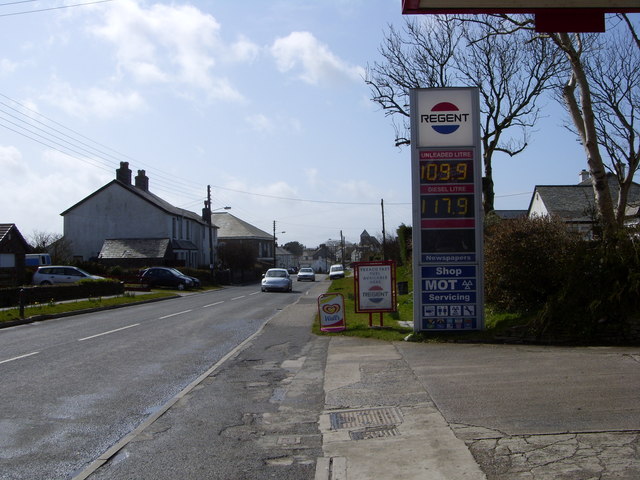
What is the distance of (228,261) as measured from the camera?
70.6 metres

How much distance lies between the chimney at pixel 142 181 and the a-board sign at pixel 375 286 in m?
54.7

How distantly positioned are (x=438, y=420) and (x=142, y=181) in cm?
6461

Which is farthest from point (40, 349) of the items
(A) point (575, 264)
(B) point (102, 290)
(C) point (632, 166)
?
(B) point (102, 290)

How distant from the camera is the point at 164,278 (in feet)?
152

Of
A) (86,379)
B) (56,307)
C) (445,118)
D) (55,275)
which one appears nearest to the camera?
(86,379)

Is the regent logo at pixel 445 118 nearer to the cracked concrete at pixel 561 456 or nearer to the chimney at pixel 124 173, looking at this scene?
the cracked concrete at pixel 561 456

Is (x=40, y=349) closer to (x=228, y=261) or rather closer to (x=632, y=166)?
(x=632, y=166)

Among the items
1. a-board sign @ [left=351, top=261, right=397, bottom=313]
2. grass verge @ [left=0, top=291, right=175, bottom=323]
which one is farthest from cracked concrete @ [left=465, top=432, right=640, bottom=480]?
grass verge @ [left=0, top=291, right=175, bottom=323]

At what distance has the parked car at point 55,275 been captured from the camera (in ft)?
125

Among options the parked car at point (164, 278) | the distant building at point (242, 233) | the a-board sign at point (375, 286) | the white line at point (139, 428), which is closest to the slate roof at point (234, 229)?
the distant building at point (242, 233)

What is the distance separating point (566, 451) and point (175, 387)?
5808 mm

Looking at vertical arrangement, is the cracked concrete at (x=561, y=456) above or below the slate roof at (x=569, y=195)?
below


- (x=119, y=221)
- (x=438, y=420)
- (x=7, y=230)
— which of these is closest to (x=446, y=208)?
(x=438, y=420)

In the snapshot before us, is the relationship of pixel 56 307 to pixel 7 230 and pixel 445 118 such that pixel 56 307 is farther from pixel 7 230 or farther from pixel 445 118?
pixel 445 118
